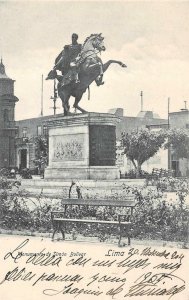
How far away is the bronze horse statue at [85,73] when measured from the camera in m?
13.4

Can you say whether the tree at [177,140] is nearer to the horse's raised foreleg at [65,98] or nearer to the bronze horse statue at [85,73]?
the horse's raised foreleg at [65,98]

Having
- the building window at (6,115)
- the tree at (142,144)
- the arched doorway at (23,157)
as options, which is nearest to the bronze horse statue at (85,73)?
the tree at (142,144)

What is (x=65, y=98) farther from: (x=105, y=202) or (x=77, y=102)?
(x=105, y=202)

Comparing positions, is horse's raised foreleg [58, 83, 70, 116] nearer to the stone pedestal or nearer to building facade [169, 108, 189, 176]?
the stone pedestal

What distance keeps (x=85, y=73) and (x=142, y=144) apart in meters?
25.4

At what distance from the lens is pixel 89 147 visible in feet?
46.6

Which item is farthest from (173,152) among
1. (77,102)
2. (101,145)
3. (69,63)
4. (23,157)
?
(69,63)

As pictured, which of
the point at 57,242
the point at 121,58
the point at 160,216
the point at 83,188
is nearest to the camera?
the point at 57,242

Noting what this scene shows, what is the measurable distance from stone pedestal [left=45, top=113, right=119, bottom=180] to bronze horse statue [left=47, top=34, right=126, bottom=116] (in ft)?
2.26

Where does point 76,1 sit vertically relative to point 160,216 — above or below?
above

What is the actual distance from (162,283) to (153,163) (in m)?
35.7

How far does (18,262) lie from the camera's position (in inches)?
315

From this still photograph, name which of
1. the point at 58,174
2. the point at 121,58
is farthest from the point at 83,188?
the point at 121,58

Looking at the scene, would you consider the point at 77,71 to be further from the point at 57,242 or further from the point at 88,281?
the point at 88,281
